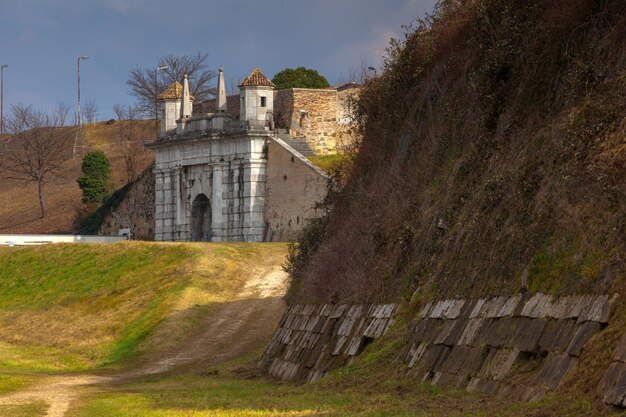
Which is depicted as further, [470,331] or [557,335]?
[470,331]

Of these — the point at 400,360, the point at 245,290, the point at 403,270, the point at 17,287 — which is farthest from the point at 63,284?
the point at 400,360

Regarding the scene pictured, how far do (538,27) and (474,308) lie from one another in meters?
5.95

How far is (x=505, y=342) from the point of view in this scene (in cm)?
1625

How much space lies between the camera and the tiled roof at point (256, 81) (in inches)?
2452

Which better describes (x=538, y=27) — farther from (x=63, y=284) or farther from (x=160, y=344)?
(x=63, y=284)

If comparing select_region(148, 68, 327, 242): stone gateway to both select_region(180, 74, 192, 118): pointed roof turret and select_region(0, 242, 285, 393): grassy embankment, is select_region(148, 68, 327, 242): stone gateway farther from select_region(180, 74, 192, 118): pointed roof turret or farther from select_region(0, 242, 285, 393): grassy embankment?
select_region(0, 242, 285, 393): grassy embankment

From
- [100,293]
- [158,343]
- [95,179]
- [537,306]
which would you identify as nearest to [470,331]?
[537,306]

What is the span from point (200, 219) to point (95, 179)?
19.4 m

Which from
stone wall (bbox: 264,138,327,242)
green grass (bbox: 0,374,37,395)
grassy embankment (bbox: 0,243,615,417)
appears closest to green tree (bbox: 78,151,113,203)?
grassy embankment (bbox: 0,243,615,417)

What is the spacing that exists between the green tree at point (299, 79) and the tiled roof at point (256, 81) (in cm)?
1526

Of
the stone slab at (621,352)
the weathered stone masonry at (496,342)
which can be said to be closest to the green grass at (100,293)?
the weathered stone masonry at (496,342)

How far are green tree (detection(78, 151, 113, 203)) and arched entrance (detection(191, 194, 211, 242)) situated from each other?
18.4 metres

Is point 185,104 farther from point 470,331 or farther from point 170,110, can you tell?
point 470,331

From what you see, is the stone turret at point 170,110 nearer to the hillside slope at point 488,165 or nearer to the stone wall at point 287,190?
the stone wall at point 287,190
